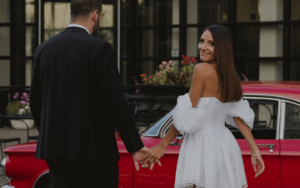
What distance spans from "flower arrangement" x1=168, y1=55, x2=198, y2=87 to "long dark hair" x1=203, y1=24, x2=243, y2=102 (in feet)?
16.1

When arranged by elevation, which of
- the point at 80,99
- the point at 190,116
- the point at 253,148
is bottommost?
the point at 253,148

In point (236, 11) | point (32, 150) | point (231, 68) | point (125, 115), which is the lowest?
point (32, 150)

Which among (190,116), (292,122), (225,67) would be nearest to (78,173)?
(190,116)

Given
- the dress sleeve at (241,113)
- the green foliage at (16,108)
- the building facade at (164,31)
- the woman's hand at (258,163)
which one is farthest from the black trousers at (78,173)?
the green foliage at (16,108)

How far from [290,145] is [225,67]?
1.24 metres

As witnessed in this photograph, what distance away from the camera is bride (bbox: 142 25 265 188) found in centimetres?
313

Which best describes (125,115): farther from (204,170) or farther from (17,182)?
(17,182)

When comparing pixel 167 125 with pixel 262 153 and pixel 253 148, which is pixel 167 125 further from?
pixel 253 148

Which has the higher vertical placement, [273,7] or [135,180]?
[273,7]

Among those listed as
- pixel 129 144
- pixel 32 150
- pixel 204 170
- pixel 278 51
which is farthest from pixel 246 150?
pixel 278 51

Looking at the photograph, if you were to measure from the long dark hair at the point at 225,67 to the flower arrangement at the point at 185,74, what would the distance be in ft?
16.1

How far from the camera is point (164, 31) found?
1251 cm

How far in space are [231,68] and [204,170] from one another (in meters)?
0.76

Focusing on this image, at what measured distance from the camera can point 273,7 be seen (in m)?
11.4
